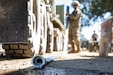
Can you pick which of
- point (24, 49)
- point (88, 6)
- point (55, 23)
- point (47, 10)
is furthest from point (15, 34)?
point (88, 6)

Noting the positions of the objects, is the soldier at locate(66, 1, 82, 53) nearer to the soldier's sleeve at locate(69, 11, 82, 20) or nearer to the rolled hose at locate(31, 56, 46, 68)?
the soldier's sleeve at locate(69, 11, 82, 20)

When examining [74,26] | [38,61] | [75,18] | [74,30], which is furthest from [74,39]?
[38,61]

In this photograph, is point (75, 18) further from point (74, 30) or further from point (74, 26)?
point (74, 30)

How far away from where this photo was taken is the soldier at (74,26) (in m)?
8.80

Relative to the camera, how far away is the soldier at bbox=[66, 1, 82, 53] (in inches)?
346

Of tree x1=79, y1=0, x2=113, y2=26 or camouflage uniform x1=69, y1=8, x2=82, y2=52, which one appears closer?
camouflage uniform x1=69, y1=8, x2=82, y2=52

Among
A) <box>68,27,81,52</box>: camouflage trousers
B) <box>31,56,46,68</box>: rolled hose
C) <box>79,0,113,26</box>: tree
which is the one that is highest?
<box>79,0,113,26</box>: tree

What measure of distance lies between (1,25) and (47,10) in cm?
384

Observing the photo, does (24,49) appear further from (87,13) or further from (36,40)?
(87,13)

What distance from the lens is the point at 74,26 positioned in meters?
8.98

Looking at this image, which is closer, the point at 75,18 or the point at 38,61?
the point at 38,61

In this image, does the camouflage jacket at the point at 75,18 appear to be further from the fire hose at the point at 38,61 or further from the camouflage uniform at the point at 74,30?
the fire hose at the point at 38,61

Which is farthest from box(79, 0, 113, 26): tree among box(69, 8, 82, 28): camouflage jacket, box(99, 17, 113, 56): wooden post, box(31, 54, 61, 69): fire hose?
box(31, 54, 61, 69): fire hose

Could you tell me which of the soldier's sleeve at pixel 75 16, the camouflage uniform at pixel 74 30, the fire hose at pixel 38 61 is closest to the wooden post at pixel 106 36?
the soldier's sleeve at pixel 75 16
